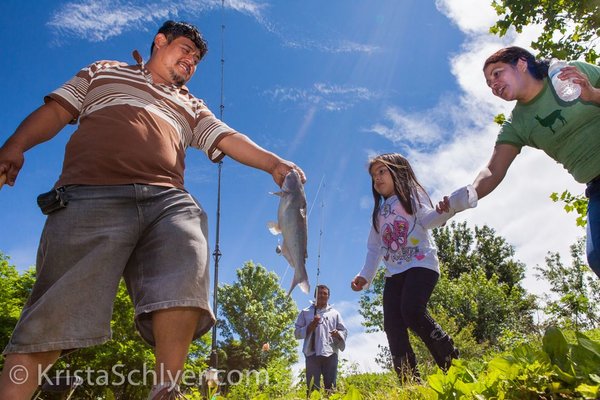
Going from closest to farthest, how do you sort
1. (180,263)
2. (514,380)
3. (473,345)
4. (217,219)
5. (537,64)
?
(180,263) → (514,380) → (537,64) → (217,219) → (473,345)

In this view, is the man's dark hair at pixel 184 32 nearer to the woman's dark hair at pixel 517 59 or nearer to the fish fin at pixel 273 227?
the fish fin at pixel 273 227

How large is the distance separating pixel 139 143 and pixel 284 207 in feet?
3.02

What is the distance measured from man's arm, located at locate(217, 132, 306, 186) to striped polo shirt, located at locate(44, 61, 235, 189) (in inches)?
2.8

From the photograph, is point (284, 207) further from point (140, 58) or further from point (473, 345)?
point (473, 345)

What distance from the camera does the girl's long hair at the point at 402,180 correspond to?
209 inches

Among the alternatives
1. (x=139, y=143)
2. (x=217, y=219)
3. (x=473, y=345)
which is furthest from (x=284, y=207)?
(x=473, y=345)

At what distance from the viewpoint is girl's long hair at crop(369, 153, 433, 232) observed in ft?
17.5

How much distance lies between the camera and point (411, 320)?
4633mm

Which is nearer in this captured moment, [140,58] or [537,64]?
[140,58]

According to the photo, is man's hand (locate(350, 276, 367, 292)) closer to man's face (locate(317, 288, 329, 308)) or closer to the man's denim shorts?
the man's denim shorts

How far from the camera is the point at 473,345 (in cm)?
2220

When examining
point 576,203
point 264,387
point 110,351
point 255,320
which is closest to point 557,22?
point 576,203

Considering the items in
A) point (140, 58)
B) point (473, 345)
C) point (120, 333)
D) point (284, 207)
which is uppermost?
point (120, 333)

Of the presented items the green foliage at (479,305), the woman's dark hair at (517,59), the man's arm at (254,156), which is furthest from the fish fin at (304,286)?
the green foliage at (479,305)
